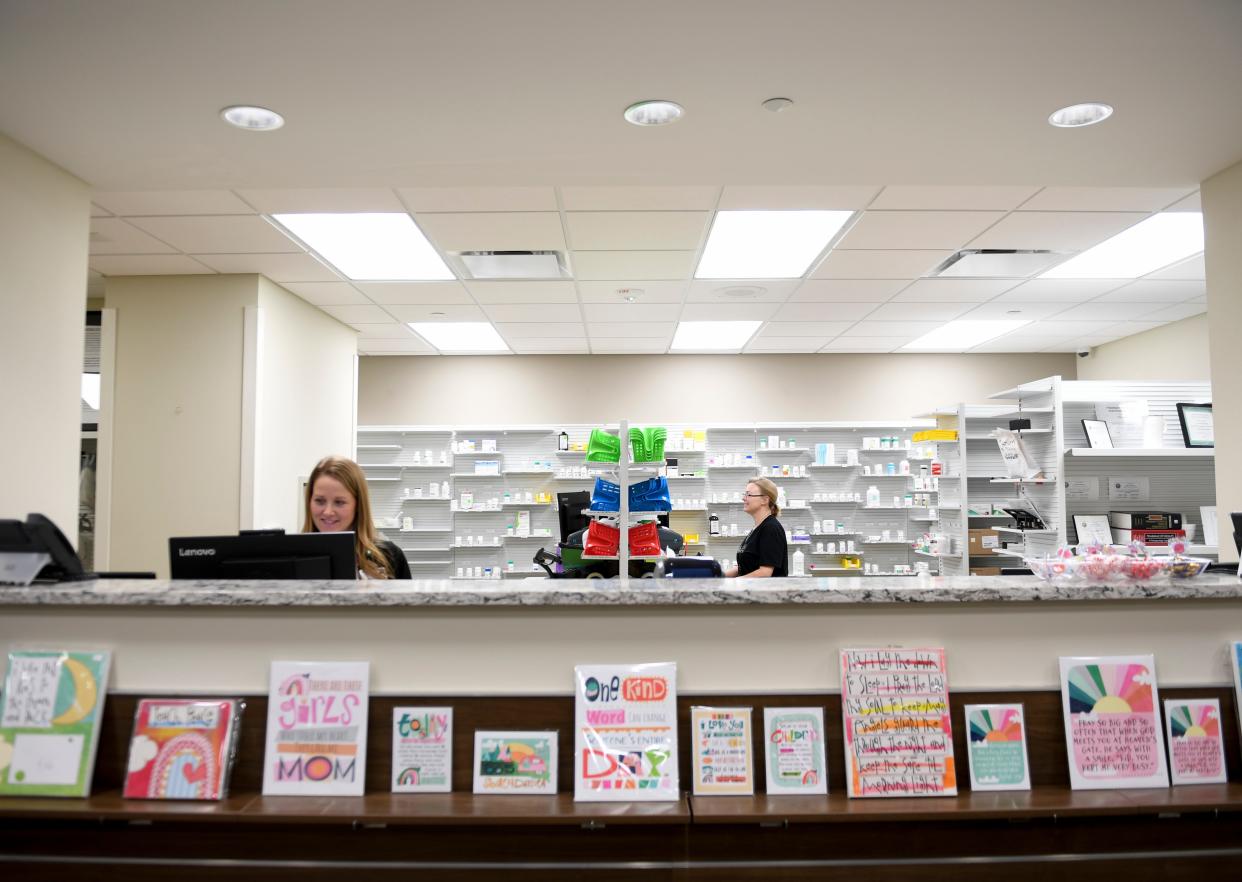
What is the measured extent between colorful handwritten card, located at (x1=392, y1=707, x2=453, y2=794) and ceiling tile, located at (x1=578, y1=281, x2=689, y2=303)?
14.6 feet

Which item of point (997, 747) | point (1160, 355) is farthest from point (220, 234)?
point (1160, 355)

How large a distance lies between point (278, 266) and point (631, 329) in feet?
11.6

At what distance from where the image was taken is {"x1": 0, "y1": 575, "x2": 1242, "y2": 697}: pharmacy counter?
194 cm

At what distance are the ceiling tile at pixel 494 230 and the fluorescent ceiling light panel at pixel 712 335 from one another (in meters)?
2.88

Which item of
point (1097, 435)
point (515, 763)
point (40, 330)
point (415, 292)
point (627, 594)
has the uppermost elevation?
point (415, 292)

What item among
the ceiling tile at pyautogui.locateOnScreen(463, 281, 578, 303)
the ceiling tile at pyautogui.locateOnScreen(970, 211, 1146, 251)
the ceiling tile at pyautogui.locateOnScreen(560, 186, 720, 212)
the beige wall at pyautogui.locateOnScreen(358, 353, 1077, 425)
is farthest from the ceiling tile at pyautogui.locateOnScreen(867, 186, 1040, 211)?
the beige wall at pyautogui.locateOnScreen(358, 353, 1077, 425)

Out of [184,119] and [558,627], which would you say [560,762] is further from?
[184,119]

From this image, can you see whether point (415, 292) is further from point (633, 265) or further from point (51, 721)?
point (51, 721)

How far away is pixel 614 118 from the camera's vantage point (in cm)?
298

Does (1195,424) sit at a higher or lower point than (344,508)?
higher

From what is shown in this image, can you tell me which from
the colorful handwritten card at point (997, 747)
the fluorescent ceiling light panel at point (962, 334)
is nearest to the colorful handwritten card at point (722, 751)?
the colorful handwritten card at point (997, 747)

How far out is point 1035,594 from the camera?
6.36 feet

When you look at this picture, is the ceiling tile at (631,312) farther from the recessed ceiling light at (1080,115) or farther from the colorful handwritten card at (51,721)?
the colorful handwritten card at (51,721)

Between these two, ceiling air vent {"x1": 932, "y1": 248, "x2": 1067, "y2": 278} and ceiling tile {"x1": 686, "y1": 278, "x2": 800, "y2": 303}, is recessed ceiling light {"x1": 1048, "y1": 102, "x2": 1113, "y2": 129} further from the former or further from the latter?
ceiling tile {"x1": 686, "y1": 278, "x2": 800, "y2": 303}
